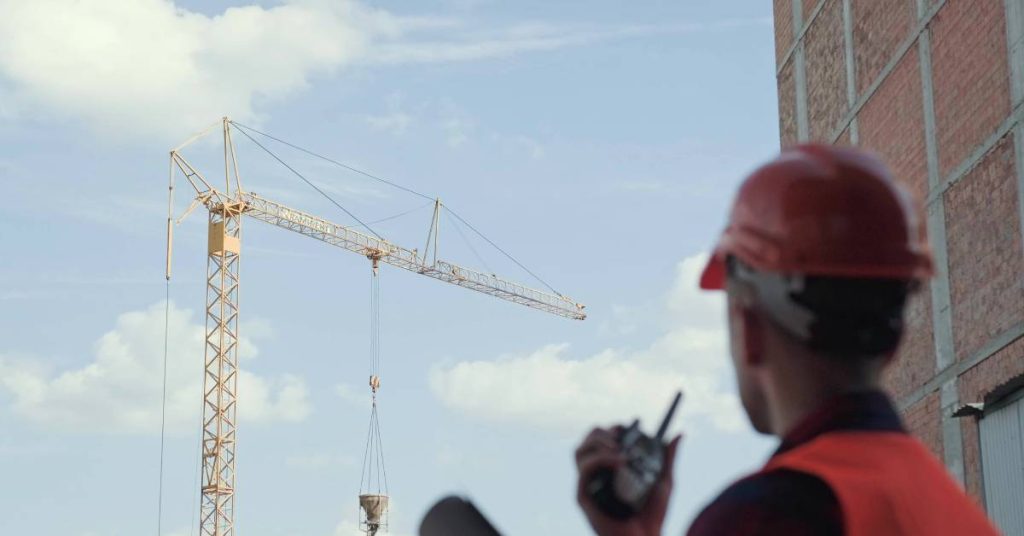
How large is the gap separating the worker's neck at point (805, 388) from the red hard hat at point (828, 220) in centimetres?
10

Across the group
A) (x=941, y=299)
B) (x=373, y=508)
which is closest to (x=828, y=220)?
(x=941, y=299)

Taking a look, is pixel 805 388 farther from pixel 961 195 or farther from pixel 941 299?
pixel 941 299

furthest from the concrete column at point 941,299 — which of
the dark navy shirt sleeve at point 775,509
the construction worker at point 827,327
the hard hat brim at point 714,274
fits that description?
the dark navy shirt sleeve at point 775,509

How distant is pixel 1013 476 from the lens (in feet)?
45.6

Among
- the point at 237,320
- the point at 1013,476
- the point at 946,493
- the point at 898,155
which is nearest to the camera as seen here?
the point at 946,493

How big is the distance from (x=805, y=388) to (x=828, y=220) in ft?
0.55

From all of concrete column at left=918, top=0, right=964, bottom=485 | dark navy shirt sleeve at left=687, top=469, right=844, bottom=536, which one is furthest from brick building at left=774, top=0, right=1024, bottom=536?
dark navy shirt sleeve at left=687, top=469, right=844, bottom=536

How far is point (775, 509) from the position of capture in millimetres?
1297

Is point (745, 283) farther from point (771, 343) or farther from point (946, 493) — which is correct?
point (946, 493)

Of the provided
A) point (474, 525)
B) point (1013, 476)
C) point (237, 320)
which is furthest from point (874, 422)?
point (237, 320)

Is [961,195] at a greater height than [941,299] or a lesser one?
greater

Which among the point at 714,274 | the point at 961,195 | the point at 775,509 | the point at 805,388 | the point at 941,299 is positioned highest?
the point at 961,195

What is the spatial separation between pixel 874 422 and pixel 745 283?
0.62 ft

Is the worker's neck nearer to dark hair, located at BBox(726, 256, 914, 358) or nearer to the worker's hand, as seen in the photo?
dark hair, located at BBox(726, 256, 914, 358)
